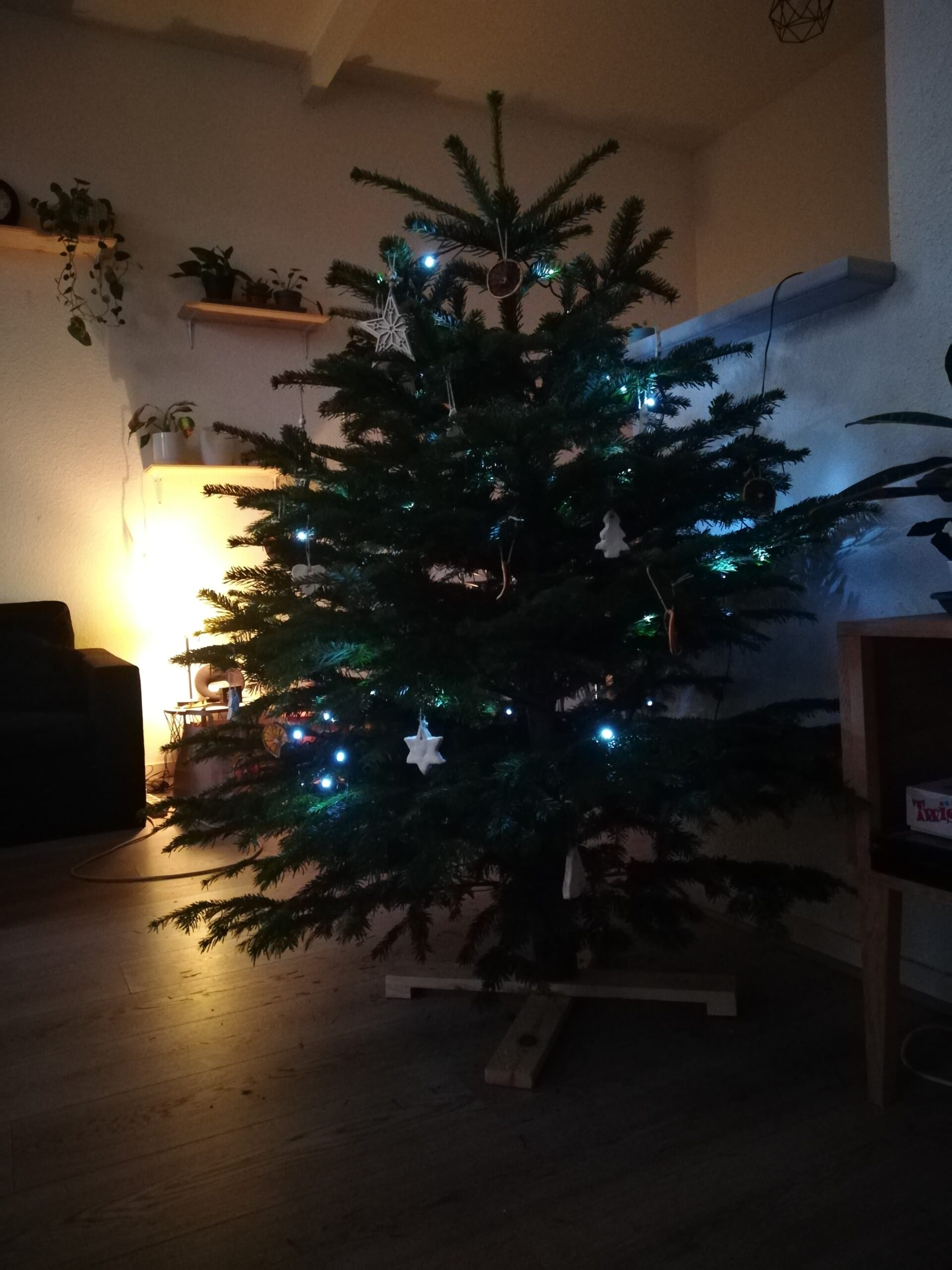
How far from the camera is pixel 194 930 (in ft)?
→ 6.51

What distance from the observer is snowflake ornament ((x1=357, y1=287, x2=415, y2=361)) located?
1356 mm

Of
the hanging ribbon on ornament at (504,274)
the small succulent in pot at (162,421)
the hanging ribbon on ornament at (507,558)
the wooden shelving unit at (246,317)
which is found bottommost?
the hanging ribbon on ornament at (507,558)

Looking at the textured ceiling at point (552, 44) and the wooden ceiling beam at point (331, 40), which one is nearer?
the wooden ceiling beam at point (331, 40)

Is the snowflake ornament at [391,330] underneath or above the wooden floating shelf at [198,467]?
underneath

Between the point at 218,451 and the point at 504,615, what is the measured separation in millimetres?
2406

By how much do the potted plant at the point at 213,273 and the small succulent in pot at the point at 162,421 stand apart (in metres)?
0.40

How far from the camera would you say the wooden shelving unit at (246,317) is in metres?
3.40

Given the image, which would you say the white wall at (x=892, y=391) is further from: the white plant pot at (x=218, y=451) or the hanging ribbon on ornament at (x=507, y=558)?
the white plant pot at (x=218, y=451)

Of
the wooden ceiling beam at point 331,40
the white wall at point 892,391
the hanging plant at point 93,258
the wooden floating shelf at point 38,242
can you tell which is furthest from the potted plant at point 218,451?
the white wall at point 892,391

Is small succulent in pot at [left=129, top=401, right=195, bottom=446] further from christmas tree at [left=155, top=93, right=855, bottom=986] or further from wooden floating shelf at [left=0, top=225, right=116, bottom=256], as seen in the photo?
christmas tree at [left=155, top=93, right=855, bottom=986]

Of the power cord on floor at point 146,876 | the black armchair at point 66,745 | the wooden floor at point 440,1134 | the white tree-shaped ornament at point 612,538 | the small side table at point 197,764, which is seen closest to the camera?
the wooden floor at point 440,1134

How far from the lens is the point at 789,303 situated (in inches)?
62.6

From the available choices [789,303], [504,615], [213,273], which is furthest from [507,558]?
[213,273]

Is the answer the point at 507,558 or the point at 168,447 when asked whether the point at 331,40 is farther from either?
the point at 507,558
